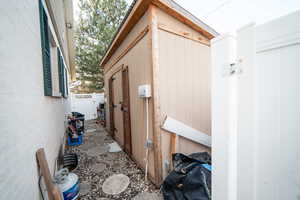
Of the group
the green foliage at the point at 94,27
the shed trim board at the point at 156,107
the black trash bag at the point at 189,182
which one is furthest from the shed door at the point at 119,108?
the green foliage at the point at 94,27

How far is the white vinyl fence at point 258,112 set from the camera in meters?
0.57

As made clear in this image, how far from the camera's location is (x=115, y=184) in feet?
6.40

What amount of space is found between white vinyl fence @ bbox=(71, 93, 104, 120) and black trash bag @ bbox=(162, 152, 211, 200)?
27.8ft

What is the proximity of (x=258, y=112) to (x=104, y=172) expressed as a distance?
105 inches

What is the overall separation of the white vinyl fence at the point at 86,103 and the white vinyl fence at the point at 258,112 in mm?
9220

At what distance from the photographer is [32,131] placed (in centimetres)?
90

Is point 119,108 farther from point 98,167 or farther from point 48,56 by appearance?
point 48,56

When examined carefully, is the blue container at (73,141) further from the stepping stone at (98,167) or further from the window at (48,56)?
the window at (48,56)

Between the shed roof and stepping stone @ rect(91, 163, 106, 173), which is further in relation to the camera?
stepping stone @ rect(91, 163, 106, 173)

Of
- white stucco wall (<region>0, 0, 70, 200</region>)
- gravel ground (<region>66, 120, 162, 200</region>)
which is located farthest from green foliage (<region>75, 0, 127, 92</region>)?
white stucco wall (<region>0, 0, 70, 200</region>)

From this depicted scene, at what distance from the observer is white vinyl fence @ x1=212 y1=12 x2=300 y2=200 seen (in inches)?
22.6

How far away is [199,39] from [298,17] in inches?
82.7

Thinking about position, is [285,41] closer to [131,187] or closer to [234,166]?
[234,166]

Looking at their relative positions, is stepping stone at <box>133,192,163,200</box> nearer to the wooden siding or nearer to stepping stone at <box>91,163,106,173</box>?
the wooden siding
